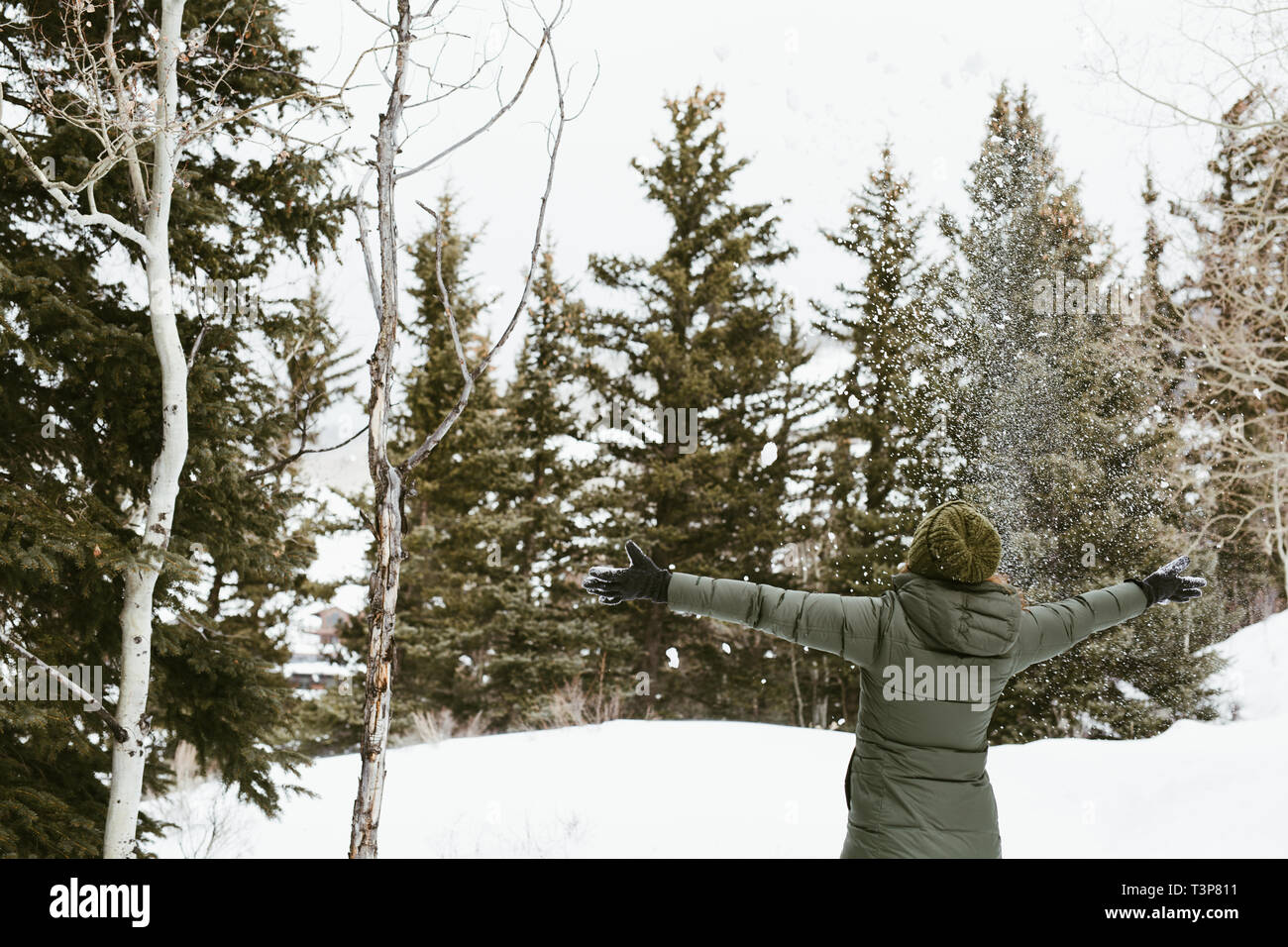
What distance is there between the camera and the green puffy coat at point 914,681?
168 cm

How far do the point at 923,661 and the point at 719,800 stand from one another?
17.5 ft

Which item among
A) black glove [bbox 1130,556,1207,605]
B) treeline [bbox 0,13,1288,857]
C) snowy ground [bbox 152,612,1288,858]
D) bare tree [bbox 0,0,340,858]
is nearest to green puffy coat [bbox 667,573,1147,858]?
black glove [bbox 1130,556,1207,605]

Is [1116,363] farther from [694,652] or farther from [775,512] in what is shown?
[694,652]

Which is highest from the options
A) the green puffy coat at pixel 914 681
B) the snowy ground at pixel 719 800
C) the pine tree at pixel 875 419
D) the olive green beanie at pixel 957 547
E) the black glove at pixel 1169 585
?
the pine tree at pixel 875 419

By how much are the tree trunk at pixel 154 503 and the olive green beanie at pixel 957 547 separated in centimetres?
335

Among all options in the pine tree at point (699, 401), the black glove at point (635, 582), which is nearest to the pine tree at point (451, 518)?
the pine tree at point (699, 401)

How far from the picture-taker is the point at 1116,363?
1066 cm

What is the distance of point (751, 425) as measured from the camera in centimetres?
1260

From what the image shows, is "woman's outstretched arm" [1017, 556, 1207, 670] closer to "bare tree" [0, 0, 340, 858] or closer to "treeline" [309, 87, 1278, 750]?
"bare tree" [0, 0, 340, 858]

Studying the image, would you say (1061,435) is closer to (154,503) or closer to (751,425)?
(751,425)

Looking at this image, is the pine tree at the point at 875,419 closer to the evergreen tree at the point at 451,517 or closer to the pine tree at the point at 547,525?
the pine tree at the point at 547,525

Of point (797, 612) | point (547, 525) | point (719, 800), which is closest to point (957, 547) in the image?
point (797, 612)

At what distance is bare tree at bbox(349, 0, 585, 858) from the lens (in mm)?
2961

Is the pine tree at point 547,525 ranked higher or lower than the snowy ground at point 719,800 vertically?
higher
